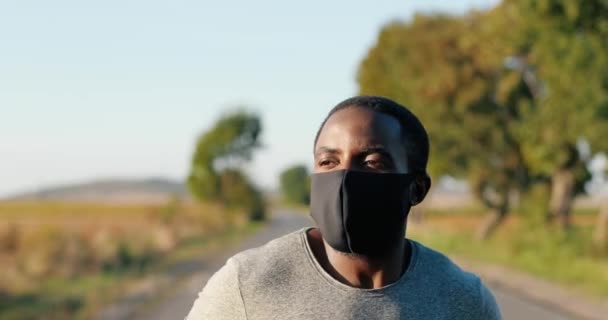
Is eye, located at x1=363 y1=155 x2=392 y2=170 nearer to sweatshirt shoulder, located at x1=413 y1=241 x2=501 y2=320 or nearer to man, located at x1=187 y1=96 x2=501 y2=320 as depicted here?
man, located at x1=187 y1=96 x2=501 y2=320

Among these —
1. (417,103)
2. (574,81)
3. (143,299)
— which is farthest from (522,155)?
(143,299)

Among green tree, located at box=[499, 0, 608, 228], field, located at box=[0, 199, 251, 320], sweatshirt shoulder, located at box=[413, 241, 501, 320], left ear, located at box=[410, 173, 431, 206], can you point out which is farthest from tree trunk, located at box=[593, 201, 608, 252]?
left ear, located at box=[410, 173, 431, 206]

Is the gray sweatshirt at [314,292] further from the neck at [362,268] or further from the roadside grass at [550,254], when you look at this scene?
the roadside grass at [550,254]

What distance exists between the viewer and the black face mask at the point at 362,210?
2.06 meters

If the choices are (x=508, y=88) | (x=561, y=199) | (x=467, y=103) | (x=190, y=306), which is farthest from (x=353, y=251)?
(x=467, y=103)

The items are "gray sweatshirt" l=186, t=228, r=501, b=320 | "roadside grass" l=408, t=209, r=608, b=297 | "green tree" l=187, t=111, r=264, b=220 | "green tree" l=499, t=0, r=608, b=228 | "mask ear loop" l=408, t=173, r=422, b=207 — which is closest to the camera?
"gray sweatshirt" l=186, t=228, r=501, b=320

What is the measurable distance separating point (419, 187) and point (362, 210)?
0.18 metres

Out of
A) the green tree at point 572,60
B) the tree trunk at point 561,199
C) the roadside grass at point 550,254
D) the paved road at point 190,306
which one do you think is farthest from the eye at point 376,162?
the tree trunk at point 561,199

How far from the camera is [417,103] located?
31.3 meters

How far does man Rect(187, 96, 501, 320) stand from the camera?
2.05m

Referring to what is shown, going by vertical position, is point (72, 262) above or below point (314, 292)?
below

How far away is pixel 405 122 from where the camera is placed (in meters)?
2.13

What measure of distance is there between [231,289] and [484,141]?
93.7 ft

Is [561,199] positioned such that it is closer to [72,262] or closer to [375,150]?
[72,262]
